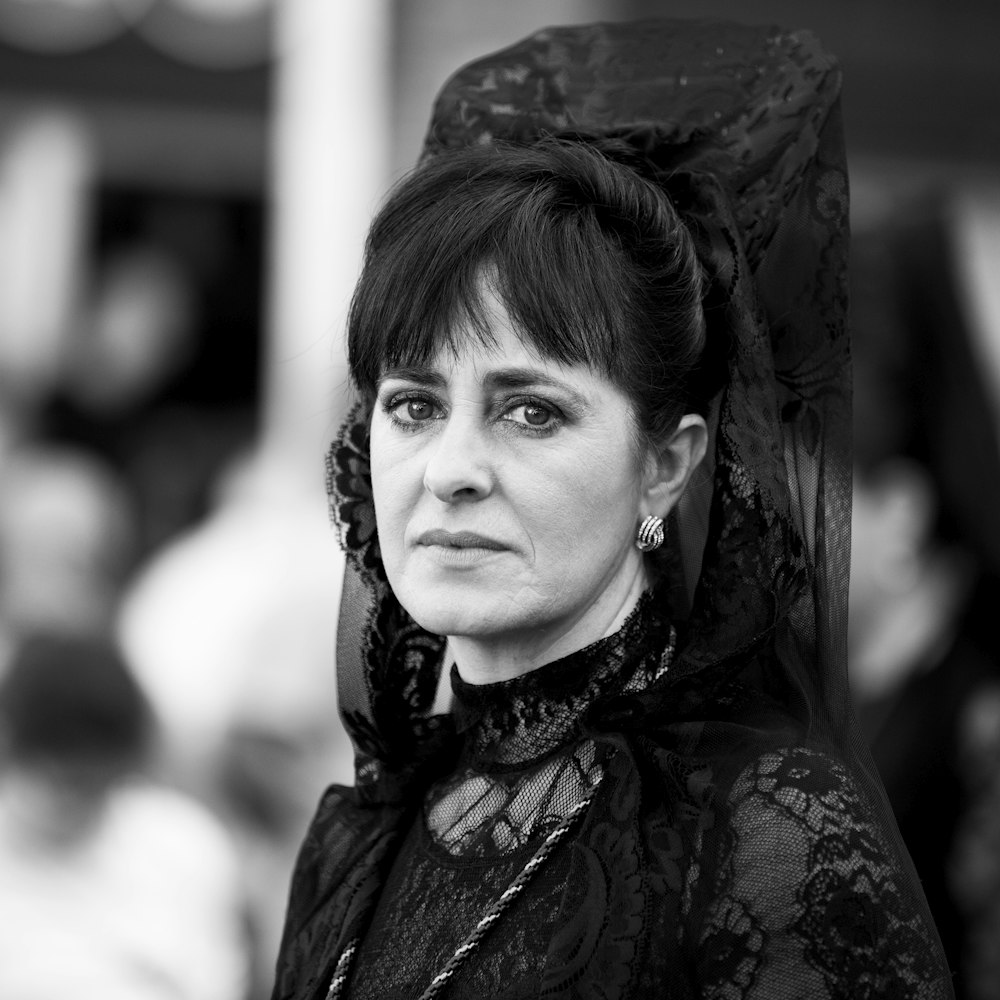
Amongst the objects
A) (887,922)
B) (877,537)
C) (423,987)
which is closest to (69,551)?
(877,537)

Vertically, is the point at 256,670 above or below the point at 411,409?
below

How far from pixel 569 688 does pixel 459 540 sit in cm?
26

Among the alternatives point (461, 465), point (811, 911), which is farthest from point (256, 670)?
point (811, 911)

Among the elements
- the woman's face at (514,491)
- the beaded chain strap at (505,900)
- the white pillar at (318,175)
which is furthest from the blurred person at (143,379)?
the beaded chain strap at (505,900)

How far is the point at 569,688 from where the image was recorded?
2.19m

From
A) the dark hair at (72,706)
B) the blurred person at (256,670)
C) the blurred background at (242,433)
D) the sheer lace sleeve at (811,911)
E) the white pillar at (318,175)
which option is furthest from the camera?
the white pillar at (318,175)

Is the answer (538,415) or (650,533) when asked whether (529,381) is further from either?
(650,533)

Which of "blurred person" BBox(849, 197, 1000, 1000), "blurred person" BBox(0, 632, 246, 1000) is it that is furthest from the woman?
"blurred person" BBox(849, 197, 1000, 1000)

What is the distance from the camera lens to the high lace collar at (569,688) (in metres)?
2.17

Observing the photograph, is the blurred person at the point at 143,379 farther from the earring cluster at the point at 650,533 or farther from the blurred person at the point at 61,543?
the earring cluster at the point at 650,533

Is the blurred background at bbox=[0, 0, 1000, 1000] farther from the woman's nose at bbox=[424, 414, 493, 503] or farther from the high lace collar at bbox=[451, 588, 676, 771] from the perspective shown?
the high lace collar at bbox=[451, 588, 676, 771]

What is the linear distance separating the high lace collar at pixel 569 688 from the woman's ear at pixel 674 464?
134mm

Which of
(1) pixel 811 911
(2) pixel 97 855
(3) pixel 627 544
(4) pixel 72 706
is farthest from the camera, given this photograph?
(4) pixel 72 706

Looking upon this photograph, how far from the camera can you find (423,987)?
2111 millimetres
